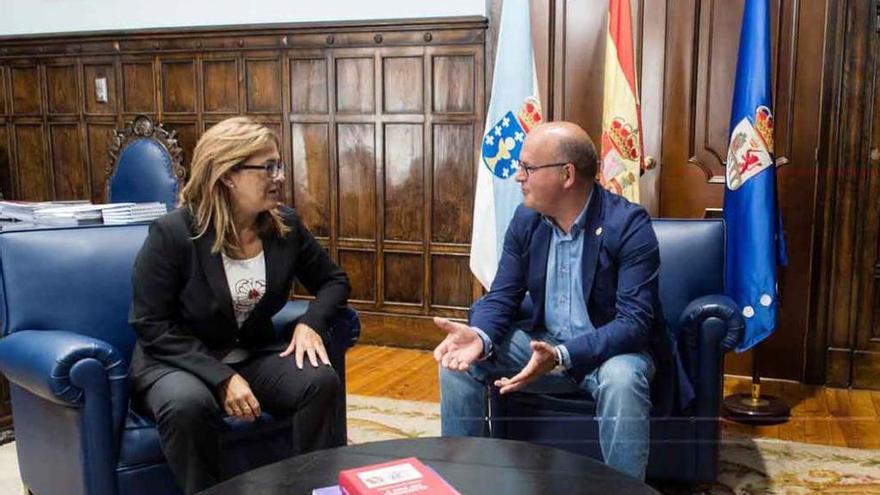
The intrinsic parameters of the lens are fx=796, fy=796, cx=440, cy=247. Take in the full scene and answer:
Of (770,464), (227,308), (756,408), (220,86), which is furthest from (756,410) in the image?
(220,86)

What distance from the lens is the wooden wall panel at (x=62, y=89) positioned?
14.9 feet

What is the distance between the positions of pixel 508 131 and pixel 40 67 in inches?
118

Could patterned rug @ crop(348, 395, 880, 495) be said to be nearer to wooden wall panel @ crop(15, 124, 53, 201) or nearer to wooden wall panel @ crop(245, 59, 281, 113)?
wooden wall panel @ crop(245, 59, 281, 113)

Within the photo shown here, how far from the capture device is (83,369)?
182 centimetres

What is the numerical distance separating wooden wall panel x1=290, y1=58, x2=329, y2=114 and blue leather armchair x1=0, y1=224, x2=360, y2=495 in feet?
6.00

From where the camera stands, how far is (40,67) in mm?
4590

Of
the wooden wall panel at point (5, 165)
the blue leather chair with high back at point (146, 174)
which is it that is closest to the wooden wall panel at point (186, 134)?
the blue leather chair with high back at point (146, 174)

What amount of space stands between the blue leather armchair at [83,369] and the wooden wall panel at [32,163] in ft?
8.99

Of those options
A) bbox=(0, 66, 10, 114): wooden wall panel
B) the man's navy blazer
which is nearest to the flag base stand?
the man's navy blazer

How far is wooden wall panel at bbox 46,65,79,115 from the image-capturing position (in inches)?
179

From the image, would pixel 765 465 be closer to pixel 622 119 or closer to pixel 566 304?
pixel 566 304

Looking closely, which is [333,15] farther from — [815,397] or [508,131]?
[815,397]

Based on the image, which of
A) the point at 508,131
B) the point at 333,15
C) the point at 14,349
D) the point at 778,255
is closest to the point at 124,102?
the point at 333,15

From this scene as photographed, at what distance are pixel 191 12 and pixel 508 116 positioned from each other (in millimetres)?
2065
